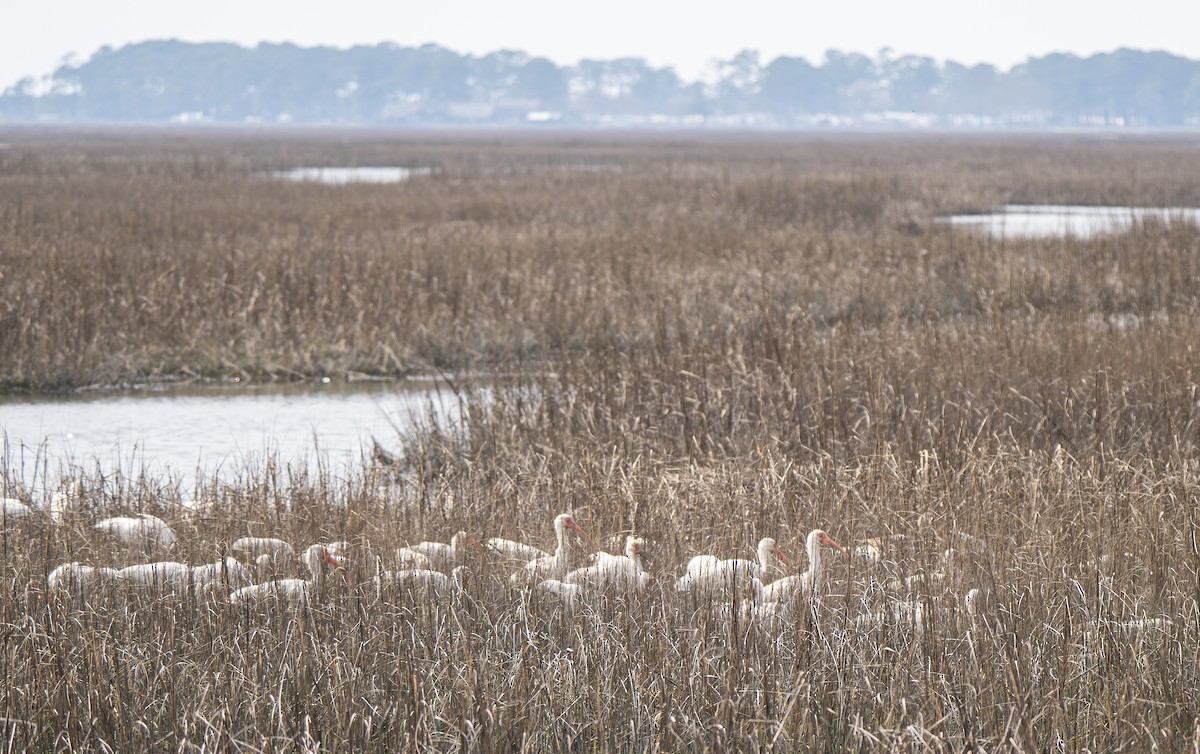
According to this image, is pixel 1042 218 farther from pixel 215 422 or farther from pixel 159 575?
pixel 159 575

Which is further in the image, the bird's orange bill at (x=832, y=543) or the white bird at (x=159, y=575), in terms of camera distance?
the bird's orange bill at (x=832, y=543)

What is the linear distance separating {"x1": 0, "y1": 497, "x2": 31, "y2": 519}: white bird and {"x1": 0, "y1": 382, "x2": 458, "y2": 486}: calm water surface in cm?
237

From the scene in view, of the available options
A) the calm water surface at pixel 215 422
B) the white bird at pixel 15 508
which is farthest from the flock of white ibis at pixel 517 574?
the calm water surface at pixel 215 422

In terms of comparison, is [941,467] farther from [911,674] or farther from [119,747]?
[119,747]

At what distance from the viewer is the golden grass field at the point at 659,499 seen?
4.99 metres

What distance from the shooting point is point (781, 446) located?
9984mm

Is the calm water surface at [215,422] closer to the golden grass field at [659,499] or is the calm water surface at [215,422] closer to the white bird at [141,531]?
the golden grass field at [659,499]

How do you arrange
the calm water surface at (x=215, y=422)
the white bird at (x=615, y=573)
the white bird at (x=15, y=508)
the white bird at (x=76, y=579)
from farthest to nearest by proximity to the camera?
the calm water surface at (x=215, y=422) → the white bird at (x=15, y=508) → the white bird at (x=615, y=573) → the white bird at (x=76, y=579)

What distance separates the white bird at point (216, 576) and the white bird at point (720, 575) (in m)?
2.18

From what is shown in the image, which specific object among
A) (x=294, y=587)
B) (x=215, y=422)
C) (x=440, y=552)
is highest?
(x=294, y=587)

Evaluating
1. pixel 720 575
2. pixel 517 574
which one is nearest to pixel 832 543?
pixel 720 575

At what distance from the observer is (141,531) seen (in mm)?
7262

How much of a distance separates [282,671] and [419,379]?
11.0 m

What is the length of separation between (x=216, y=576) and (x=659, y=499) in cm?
291
